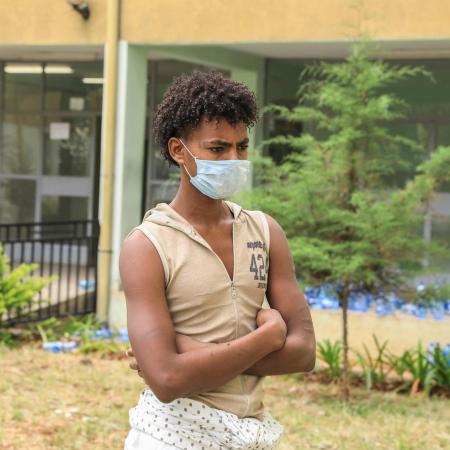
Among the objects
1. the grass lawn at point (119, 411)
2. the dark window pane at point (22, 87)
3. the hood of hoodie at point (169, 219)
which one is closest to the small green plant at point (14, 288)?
the grass lawn at point (119, 411)

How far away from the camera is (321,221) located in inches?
277

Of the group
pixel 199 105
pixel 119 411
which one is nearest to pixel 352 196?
pixel 119 411

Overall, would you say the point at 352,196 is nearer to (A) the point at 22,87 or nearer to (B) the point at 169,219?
(B) the point at 169,219

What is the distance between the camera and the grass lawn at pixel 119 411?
5809 millimetres

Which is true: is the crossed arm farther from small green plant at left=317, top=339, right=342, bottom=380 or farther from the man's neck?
small green plant at left=317, top=339, right=342, bottom=380

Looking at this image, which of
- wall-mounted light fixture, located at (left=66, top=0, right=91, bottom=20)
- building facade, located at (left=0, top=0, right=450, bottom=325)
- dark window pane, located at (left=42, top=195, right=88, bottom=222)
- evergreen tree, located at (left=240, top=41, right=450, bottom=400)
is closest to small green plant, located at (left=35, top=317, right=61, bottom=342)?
building facade, located at (left=0, top=0, right=450, bottom=325)

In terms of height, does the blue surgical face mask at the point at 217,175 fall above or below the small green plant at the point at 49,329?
above

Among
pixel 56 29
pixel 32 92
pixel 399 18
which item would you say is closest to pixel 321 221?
pixel 399 18

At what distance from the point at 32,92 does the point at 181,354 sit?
39.0 ft

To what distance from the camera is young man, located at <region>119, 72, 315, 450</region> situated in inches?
87.9

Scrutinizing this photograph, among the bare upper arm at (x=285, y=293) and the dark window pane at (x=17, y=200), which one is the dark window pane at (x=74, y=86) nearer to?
the dark window pane at (x=17, y=200)

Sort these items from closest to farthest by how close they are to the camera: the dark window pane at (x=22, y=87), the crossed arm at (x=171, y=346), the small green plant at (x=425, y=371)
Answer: the crossed arm at (x=171, y=346) < the small green plant at (x=425, y=371) < the dark window pane at (x=22, y=87)

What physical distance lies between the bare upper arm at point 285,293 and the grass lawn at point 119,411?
336cm

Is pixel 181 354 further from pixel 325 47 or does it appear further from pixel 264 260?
pixel 325 47
